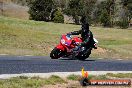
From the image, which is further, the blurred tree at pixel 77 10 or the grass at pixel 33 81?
the blurred tree at pixel 77 10

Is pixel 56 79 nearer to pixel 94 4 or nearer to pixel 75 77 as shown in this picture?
A: pixel 75 77

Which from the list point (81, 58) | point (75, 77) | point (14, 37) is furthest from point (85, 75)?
point (14, 37)

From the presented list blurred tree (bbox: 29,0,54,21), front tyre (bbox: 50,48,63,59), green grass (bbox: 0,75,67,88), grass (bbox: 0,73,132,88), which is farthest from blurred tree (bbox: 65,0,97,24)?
green grass (bbox: 0,75,67,88)

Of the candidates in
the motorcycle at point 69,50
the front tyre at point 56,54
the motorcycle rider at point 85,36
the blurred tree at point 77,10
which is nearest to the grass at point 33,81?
the front tyre at point 56,54

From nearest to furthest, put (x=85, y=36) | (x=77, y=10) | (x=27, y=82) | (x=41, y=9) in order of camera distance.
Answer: (x=27, y=82) < (x=85, y=36) < (x=41, y=9) < (x=77, y=10)

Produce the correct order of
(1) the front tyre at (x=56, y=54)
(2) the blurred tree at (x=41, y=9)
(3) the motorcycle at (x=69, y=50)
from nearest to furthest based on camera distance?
(1) the front tyre at (x=56, y=54), (3) the motorcycle at (x=69, y=50), (2) the blurred tree at (x=41, y=9)

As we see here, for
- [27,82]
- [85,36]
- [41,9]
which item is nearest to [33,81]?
[27,82]

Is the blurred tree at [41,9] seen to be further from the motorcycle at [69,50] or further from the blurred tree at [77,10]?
the motorcycle at [69,50]

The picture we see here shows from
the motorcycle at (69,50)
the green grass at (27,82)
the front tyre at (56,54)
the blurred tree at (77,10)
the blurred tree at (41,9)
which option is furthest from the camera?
the blurred tree at (77,10)

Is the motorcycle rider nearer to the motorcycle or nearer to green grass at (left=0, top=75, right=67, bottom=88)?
the motorcycle

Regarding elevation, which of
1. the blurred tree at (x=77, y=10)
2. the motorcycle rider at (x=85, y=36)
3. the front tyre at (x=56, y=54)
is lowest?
the blurred tree at (x=77, y=10)

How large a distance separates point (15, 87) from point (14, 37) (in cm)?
2997

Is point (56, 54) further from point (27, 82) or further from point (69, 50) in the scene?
point (27, 82)

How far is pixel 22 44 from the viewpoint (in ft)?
116
